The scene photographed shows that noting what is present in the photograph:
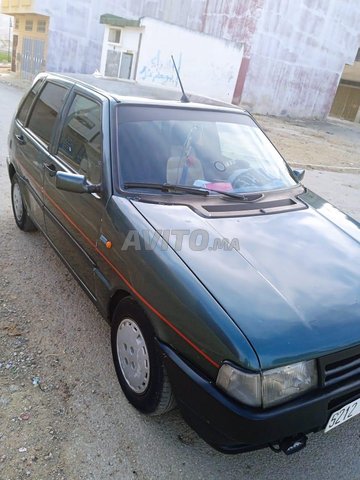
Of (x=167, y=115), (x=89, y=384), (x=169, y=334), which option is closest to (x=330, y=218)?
(x=167, y=115)

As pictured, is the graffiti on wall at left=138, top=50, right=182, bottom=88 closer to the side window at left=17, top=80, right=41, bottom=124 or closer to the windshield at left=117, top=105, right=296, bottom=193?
the side window at left=17, top=80, right=41, bottom=124

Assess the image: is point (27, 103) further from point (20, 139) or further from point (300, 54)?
point (300, 54)

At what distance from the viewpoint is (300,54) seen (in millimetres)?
25078

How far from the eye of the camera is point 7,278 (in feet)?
11.5

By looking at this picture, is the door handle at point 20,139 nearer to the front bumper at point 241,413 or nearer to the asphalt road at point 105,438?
the asphalt road at point 105,438

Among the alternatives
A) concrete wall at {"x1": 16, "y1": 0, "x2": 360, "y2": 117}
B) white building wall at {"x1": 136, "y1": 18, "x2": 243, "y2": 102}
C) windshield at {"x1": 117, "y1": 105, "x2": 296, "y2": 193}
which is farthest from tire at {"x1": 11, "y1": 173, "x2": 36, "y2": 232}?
concrete wall at {"x1": 16, "y1": 0, "x2": 360, "y2": 117}

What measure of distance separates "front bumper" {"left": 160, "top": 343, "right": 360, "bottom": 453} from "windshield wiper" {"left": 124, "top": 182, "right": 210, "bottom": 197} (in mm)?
1116

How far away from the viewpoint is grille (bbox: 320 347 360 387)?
1.83 m

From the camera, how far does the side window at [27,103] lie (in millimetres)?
4078

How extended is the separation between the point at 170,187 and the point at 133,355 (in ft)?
3.54

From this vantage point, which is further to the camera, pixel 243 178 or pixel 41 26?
pixel 41 26

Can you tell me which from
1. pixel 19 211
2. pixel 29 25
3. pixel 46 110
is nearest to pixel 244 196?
pixel 46 110

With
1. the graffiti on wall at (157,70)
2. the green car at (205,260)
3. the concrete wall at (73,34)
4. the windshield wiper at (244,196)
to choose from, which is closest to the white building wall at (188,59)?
the graffiti on wall at (157,70)

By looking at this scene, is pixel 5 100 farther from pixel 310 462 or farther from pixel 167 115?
pixel 310 462
